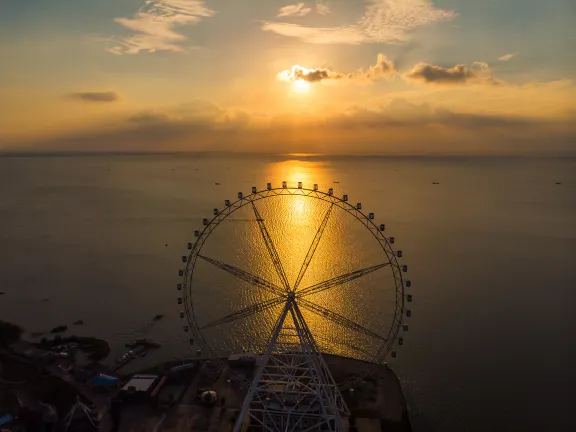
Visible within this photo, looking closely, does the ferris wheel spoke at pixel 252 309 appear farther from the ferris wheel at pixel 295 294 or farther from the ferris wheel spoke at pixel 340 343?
the ferris wheel spoke at pixel 340 343

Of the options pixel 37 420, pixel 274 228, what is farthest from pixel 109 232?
pixel 37 420

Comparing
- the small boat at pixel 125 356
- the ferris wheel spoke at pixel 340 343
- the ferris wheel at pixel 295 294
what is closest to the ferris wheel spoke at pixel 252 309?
the ferris wheel at pixel 295 294

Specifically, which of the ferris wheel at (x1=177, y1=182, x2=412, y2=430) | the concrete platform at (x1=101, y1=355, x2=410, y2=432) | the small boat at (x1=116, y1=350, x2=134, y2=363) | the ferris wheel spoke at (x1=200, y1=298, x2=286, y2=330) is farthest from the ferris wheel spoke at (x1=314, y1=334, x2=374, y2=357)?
the small boat at (x1=116, y1=350, x2=134, y2=363)

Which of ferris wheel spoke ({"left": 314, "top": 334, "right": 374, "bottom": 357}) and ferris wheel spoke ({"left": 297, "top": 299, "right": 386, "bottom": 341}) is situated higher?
ferris wheel spoke ({"left": 297, "top": 299, "right": 386, "bottom": 341})

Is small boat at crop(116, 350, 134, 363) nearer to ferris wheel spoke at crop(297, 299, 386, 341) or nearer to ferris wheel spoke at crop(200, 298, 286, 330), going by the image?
ferris wheel spoke at crop(200, 298, 286, 330)

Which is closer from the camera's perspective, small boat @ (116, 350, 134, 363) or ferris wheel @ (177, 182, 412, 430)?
ferris wheel @ (177, 182, 412, 430)

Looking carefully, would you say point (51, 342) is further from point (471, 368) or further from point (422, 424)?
point (471, 368)
